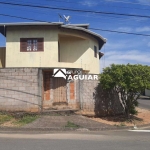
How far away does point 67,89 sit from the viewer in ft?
47.2

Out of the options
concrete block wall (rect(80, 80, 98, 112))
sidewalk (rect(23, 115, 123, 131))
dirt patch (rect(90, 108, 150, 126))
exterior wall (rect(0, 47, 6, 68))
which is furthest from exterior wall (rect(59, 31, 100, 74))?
sidewalk (rect(23, 115, 123, 131))

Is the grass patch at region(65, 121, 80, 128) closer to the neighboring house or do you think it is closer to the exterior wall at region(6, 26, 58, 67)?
the neighboring house

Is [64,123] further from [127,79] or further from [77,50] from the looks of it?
[77,50]

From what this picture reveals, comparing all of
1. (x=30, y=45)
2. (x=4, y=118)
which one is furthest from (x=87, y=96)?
(x=30, y=45)

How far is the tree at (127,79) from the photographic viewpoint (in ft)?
43.1

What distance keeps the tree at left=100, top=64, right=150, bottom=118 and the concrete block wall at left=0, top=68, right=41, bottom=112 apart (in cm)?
373

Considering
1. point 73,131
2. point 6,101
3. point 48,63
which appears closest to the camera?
point 73,131

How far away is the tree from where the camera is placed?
43.1ft

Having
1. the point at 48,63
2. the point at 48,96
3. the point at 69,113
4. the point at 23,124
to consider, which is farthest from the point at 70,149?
the point at 48,63

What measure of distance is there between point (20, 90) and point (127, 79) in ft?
18.9

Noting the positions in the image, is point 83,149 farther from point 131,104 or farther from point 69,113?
Answer: point 131,104

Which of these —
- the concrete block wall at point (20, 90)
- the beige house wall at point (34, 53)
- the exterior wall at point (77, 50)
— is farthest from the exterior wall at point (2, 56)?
the concrete block wall at point (20, 90)

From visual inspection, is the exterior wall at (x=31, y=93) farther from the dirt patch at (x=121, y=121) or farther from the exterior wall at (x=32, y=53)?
the exterior wall at (x=32, y=53)

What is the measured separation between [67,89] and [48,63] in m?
3.62
